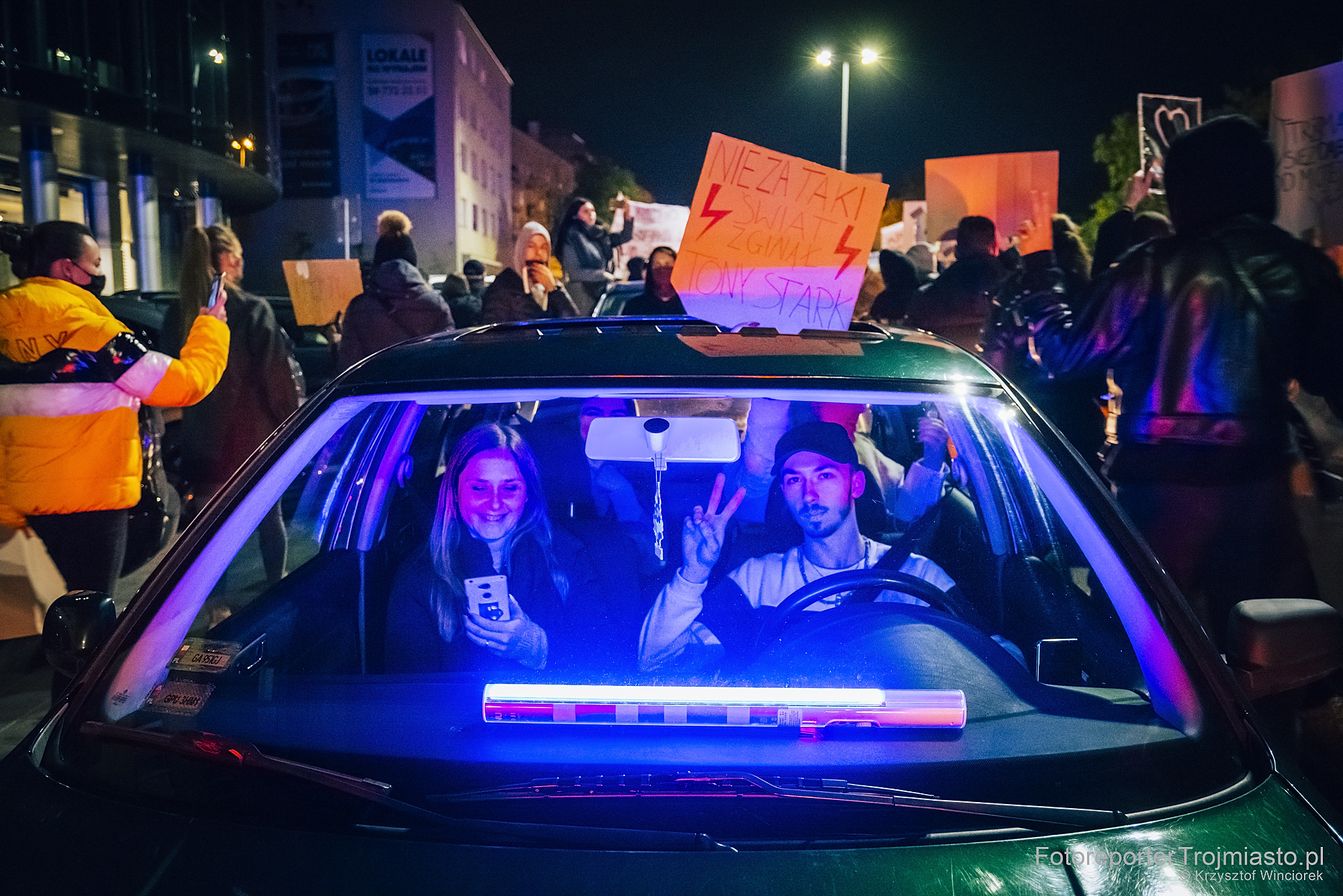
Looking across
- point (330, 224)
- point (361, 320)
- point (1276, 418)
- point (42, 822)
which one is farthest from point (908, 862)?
point (330, 224)

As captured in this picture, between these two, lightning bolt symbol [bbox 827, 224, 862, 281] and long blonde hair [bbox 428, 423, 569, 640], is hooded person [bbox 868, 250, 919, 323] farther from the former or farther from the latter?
long blonde hair [bbox 428, 423, 569, 640]

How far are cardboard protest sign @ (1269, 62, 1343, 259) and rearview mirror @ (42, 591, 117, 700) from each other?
4.59 metres

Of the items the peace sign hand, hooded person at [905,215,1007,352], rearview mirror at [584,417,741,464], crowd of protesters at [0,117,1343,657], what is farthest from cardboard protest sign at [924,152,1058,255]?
the peace sign hand

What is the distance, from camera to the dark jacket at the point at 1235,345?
3.37 metres

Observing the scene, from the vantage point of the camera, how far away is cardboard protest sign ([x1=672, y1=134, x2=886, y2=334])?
8.82 ft

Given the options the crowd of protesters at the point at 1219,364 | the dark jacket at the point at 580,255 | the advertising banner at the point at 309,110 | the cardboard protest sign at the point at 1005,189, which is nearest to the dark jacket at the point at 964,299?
the cardboard protest sign at the point at 1005,189

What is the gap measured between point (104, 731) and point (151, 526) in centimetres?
367

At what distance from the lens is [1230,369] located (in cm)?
338

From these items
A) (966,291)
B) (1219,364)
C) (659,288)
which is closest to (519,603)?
(1219,364)

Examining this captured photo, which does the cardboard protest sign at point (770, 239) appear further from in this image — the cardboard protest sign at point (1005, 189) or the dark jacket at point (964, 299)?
the cardboard protest sign at point (1005, 189)

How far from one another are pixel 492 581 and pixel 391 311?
4649 millimetres

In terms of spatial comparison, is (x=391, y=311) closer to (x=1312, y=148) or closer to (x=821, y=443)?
(x=821, y=443)

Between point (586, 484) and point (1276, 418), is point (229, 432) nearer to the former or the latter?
point (586, 484)

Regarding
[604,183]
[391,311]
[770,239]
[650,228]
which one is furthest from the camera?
[604,183]
